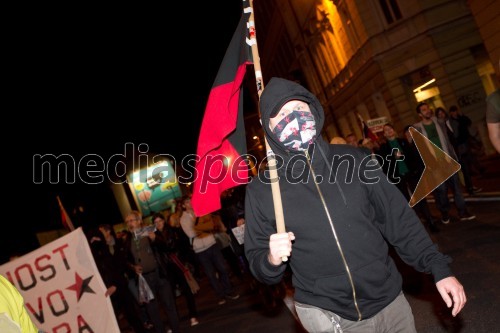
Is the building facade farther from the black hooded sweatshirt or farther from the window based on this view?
the black hooded sweatshirt

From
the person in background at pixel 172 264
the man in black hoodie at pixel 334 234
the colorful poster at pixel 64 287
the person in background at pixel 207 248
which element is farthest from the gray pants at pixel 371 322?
the person in background at pixel 207 248

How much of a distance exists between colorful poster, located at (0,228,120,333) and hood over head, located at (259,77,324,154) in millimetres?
4850

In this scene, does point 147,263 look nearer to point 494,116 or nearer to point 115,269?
point 115,269

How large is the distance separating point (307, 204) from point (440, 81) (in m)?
16.9

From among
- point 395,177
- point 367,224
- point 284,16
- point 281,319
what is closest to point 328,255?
point 367,224

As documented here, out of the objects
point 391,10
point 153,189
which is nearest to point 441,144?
point 391,10

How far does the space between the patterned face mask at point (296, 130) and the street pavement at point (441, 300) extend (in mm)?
2715

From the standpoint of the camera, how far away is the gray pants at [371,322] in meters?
2.56

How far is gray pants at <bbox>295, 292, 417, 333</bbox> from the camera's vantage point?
2557mm

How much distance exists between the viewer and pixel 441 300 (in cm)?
539

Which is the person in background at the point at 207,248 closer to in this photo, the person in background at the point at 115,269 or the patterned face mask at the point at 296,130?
the person in background at the point at 115,269

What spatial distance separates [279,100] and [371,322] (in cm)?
132

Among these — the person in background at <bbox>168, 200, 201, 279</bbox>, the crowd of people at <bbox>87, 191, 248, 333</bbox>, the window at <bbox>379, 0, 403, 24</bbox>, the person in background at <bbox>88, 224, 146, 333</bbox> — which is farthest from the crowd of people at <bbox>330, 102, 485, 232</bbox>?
the window at <bbox>379, 0, 403, 24</bbox>

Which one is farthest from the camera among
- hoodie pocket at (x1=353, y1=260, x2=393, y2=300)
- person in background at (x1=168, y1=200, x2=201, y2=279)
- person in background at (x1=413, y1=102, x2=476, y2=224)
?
person in background at (x1=168, y1=200, x2=201, y2=279)
